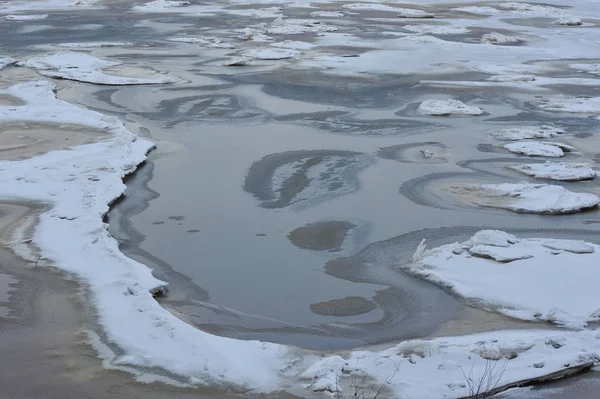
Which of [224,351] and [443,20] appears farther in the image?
[443,20]

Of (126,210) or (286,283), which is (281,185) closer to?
(126,210)

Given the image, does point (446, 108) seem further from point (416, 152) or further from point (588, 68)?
point (588, 68)

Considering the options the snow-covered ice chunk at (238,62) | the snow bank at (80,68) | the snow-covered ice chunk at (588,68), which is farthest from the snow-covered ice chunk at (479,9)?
the snow bank at (80,68)

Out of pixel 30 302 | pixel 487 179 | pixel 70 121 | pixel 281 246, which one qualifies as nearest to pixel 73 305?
pixel 30 302

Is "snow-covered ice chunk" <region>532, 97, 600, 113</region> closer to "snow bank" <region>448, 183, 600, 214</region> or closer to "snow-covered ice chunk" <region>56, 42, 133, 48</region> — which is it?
"snow bank" <region>448, 183, 600, 214</region>

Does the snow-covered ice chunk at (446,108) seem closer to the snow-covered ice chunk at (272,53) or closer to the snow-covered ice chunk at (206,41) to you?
the snow-covered ice chunk at (272,53)
